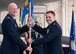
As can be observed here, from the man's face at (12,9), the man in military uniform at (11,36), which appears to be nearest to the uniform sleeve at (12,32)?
the man in military uniform at (11,36)

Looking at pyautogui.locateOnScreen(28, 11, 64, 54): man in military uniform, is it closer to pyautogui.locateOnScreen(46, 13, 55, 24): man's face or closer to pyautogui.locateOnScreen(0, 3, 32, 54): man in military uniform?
pyautogui.locateOnScreen(46, 13, 55, 24): man's face

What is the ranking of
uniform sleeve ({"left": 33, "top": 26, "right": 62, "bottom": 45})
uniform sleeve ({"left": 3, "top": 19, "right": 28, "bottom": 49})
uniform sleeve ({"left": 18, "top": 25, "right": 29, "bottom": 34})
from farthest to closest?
uniform sleeve ({"left": 18, "top": 25, "right": 29, "bottom": 34}) → uniform sleeve ({"left": 33, "top": 26, "right": 62, "bottom": 45}) → uniform sleeve ({"left": 3, "top": 19, "right": 28, "bottom": 49})

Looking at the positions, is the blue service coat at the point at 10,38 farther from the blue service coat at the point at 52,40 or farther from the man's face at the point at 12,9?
the blue service coat at the point at 52,40

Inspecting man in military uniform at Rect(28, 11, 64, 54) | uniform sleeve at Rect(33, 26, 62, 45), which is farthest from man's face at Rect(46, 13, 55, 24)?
uniform sleeve at Rect(33, 26, 62, 45)

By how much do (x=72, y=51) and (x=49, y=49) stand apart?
73.5 inches

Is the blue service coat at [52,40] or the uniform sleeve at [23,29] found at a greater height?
the uniform sleeve at [23,29]

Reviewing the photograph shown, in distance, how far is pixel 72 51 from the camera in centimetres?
664

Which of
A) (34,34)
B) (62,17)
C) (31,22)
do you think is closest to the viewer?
(31,22)

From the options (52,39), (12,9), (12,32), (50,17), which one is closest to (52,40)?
(52,39)

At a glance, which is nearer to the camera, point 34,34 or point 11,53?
point 11,53

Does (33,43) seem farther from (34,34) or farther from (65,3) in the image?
(65,3)

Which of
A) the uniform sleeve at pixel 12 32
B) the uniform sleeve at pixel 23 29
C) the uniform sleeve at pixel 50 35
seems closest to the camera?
the uniform sleeve at pixel 12 32

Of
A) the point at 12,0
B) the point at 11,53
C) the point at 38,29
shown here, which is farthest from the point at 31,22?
the point at 12,0

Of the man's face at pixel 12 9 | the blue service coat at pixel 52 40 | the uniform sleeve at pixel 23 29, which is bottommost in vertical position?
the blue service coat at pixel 52 40
